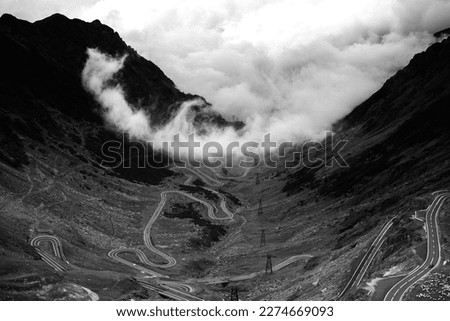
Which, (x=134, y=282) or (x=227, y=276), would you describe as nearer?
(x=134, y=282)

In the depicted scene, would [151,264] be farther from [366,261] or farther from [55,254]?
[366,261]

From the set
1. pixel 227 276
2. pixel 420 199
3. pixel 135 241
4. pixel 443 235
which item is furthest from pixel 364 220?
pixel 135 241

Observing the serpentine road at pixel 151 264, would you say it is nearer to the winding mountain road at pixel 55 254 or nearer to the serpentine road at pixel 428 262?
the winding mountain road at pixel 55 254

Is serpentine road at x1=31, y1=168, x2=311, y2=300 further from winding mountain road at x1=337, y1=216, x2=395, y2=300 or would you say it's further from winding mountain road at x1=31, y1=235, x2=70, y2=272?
winding mountain road at x1=337, y1=216, x2=395, y2=300

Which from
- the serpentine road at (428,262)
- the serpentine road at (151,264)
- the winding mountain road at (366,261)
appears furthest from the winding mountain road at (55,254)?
the serpentine road at (428,262)

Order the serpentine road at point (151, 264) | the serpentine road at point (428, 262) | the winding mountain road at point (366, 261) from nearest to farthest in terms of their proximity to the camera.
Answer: the serpentine road at point (428, 262)
the winding mountain road at point (366, 261)
the serpentine road at point (151, 264)

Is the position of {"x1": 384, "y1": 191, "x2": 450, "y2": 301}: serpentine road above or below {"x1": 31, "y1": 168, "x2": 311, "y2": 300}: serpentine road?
below

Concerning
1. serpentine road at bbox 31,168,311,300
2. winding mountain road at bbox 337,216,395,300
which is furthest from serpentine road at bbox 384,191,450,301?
serpentine road at bbox 31,168,311,300
